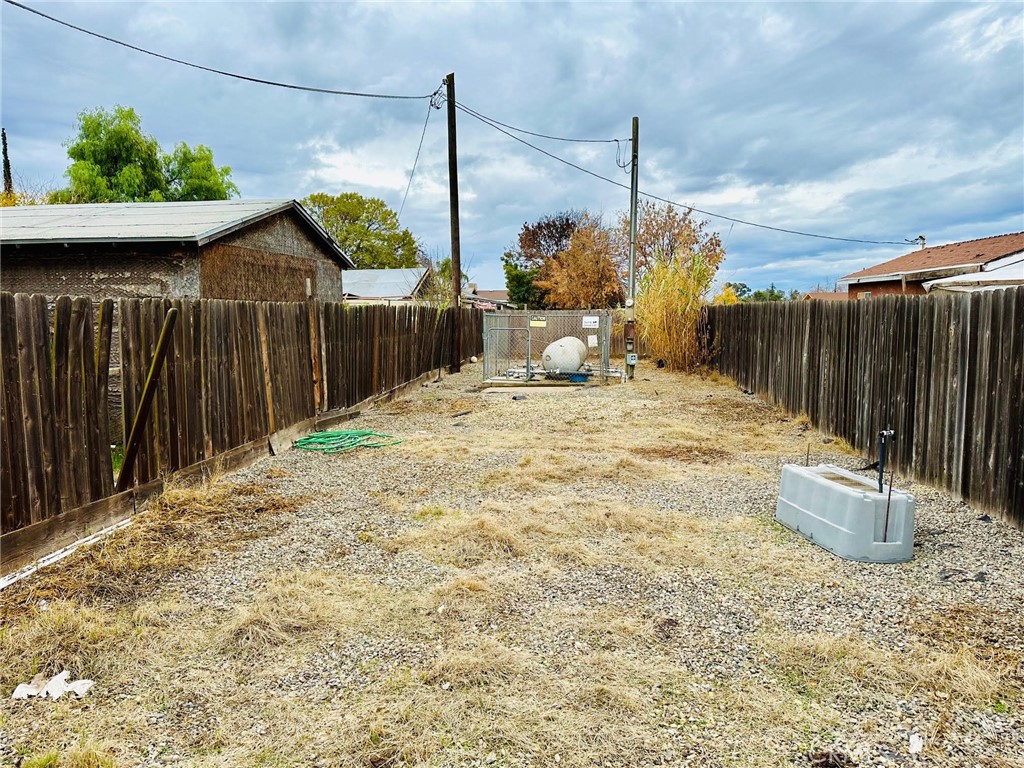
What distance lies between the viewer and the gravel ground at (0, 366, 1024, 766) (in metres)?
2.41

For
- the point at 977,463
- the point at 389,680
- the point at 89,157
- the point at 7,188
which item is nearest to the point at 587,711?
the point at 389,680

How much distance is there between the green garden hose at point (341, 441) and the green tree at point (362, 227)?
48848mm

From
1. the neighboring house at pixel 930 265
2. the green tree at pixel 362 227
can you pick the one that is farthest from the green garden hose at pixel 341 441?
the green tree at pixel 362 227

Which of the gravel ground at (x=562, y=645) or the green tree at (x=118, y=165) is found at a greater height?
the green tree at (x=118, y=165)

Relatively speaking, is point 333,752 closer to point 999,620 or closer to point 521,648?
point 521,648

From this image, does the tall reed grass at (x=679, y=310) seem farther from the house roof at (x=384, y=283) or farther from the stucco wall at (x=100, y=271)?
the house roof at (x=384, y=283)

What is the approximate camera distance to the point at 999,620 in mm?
3303

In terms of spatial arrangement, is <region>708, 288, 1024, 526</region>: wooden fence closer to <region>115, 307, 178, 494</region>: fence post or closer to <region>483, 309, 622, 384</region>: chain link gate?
<region>115, 307, 178, 494</region>: fence post

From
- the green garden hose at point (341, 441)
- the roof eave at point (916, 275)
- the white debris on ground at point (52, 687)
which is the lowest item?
the white debris on ground at point (52, 687)

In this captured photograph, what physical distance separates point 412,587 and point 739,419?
25.2ft

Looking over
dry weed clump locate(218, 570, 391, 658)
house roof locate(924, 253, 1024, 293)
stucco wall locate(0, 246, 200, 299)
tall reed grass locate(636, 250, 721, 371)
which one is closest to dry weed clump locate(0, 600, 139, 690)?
dry weed clump locate(218, 570, 391, 658)

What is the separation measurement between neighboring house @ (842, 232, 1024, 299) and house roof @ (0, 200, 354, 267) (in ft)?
50.4

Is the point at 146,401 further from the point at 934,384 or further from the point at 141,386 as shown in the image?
the point at 934,384

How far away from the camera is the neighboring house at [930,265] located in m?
20.5
